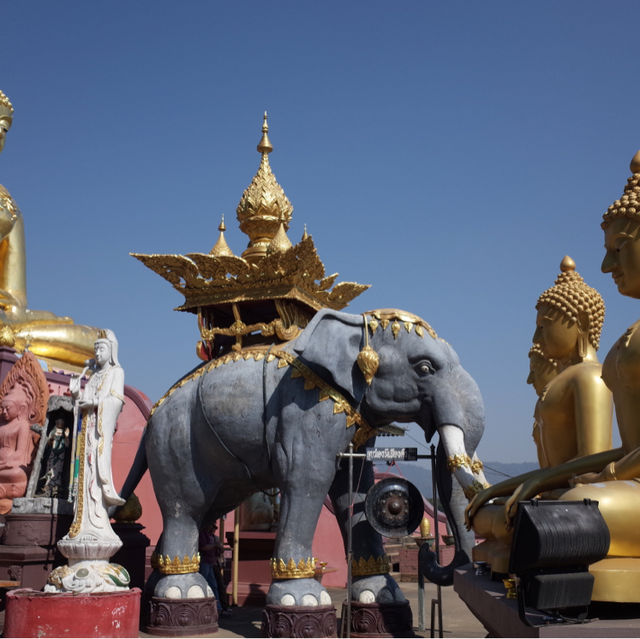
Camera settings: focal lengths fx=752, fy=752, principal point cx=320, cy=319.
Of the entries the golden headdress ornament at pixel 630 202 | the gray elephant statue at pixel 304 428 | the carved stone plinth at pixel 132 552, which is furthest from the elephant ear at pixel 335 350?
the golden headdress ornament at pixel 630 202

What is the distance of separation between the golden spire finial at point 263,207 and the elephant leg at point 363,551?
146 inches

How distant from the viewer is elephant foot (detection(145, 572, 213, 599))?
650 cm

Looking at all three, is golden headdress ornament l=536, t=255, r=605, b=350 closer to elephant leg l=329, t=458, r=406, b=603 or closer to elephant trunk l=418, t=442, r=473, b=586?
elephant trunk l=418, t=442, r=473, b=586

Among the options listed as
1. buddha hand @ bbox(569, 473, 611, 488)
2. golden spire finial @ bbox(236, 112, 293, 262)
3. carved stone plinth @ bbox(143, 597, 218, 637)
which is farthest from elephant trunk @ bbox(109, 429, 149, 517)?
buddha hand @ bbox(569, 473, 611, 488)

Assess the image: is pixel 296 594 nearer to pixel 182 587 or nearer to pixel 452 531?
pixel 182 587

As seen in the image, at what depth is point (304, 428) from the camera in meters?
6.44

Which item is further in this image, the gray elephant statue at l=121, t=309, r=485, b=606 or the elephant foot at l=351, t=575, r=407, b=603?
the elephant foot at l=351, t=575, r=407, b=603

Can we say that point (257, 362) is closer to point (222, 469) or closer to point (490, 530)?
point (222, 469)

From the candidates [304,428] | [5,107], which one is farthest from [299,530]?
[5,107]

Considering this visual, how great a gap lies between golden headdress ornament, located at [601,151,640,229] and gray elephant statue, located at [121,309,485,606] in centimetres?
300

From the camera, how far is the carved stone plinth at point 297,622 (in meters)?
5.98

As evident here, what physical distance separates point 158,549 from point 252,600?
2.58 m

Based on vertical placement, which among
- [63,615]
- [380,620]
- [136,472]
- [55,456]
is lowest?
[380,620]

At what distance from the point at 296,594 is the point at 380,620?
3.54ft
